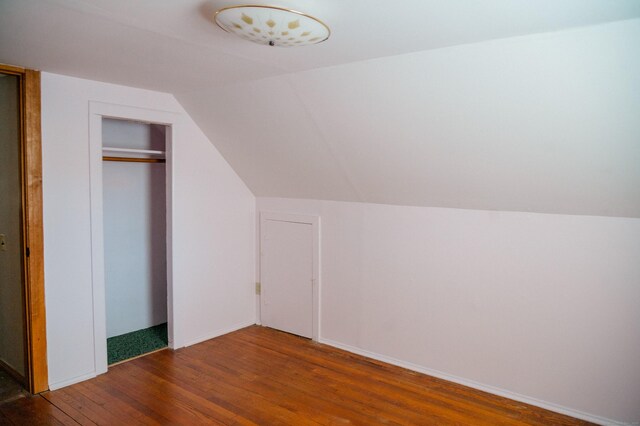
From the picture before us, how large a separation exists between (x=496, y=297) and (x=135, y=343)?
2.86m

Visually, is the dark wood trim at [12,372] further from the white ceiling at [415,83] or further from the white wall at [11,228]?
the white ceiling at [415,83]

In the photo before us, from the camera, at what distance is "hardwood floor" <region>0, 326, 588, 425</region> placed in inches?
105

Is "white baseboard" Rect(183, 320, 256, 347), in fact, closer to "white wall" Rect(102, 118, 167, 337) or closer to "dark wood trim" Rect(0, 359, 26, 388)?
"white wall" Rect(102, 118, 167, 337)

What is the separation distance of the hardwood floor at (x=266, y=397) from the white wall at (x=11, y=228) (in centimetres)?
51

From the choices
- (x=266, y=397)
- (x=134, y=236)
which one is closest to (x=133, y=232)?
(x=134, y=236)

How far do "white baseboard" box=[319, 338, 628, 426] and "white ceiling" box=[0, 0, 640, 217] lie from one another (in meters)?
1.18

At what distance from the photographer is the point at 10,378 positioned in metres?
3.13

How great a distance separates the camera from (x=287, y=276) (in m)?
4.10

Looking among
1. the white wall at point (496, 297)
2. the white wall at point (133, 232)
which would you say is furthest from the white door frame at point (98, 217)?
the white wall at point (496, 297)

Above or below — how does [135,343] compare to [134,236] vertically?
below

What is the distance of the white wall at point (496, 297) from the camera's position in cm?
257

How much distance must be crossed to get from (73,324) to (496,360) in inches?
111

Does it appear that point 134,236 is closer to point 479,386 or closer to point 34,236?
point 34,236

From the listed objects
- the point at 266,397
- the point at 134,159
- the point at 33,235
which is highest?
the point at 134,159
